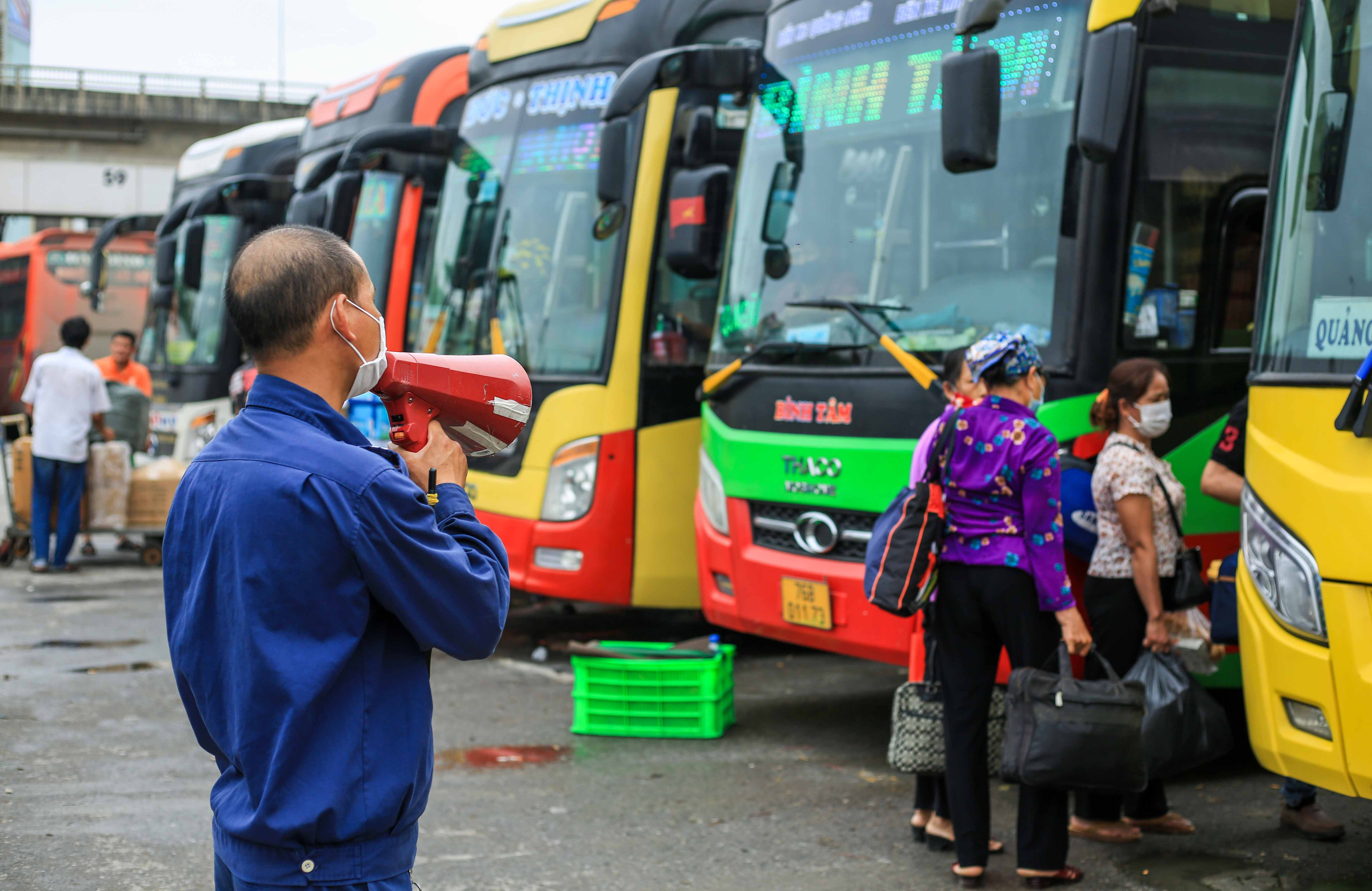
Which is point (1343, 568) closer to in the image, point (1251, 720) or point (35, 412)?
point (1251, 720)

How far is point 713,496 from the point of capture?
22.7 feet

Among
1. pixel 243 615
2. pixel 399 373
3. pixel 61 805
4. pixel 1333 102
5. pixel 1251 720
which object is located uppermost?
pixel 1333 102

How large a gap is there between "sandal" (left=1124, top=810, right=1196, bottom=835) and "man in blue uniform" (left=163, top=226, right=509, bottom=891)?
12.3 ft

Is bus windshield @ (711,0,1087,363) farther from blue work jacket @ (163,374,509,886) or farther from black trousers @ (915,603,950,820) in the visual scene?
blue work jacket @ (163,374,509,886)

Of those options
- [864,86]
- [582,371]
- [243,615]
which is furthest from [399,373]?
[582,371]

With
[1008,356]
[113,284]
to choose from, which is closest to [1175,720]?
[1008,356]

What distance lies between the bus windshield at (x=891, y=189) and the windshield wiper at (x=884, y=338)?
1.1 inches

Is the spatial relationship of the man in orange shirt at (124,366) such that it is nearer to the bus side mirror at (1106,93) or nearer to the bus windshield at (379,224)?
the bus windshield at (379,224)

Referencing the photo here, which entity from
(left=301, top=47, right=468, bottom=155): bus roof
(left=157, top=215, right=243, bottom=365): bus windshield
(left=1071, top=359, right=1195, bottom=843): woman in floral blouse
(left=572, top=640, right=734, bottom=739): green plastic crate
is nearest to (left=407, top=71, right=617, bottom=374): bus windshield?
(left=572, top=640, right=734, bottom=739): green plastic crate

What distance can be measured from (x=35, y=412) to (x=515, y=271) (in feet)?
17.6

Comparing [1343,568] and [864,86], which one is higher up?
Result: [864,86]

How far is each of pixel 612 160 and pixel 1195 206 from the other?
3123mm

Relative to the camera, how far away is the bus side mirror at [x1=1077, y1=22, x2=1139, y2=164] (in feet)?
16.9

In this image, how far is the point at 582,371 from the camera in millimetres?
8117
